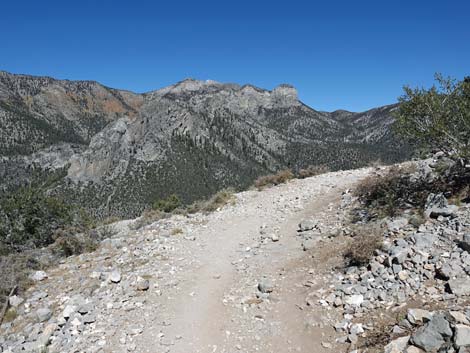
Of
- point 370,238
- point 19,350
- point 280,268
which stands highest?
point 370,238

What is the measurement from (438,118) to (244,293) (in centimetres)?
811

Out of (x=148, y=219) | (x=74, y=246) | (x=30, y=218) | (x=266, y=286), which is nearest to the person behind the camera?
(x=266, y=286)

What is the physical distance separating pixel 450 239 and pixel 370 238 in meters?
1.69

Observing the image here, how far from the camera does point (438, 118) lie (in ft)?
35.2

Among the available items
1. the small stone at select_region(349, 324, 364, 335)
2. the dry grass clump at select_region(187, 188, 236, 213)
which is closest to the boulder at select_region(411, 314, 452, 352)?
the small stone at select_region(349, 324, 364, 335)

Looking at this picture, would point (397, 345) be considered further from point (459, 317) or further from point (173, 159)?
point (173, 159)

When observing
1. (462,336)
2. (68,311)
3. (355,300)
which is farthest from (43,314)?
(462,336)

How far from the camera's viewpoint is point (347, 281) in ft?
25.3

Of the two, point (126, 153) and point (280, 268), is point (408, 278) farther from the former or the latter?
point (126, 153)

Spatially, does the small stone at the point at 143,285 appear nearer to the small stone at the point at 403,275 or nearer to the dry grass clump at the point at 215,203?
the small stone at the point at 403,275

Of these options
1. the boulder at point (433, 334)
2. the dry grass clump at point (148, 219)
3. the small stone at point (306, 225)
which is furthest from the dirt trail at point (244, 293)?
the dry grass clump at point (148, 219)

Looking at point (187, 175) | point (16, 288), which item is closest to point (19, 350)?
point (16, 288)

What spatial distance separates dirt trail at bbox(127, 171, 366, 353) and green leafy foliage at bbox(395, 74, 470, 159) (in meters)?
3.99

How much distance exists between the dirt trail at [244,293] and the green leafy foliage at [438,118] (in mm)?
3986
